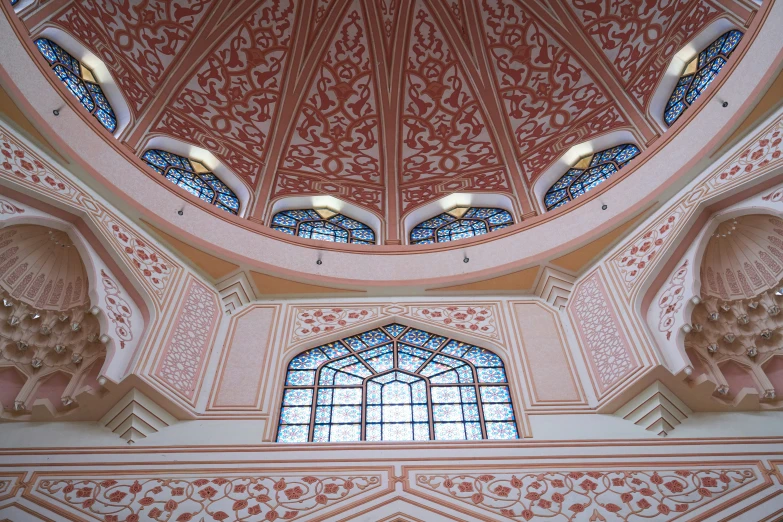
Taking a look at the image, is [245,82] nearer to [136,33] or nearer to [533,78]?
[136,33]

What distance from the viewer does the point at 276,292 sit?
29.3 ft

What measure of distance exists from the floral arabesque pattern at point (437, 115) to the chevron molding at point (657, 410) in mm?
5046

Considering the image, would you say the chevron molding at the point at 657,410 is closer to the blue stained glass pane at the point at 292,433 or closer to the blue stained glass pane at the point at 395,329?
the blue stained glass pane at the point at 395,329

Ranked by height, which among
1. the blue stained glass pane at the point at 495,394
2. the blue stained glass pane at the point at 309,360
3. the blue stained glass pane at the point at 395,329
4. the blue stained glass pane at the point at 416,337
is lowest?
the blue stained glass pane at the point at 495,394

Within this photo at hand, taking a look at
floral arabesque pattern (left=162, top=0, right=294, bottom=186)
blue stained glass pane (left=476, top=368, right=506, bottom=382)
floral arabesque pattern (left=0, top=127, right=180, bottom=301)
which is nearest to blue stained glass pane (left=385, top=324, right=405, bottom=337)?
blue stained glass pane (left=476, top=368, right=506, bottom=382)

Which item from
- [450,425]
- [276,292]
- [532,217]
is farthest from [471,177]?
[450,425]

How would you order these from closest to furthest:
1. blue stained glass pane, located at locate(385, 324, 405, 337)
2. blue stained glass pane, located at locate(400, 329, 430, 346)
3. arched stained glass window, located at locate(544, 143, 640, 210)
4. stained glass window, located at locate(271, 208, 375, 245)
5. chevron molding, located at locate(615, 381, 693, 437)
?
chevron molding, located at locate(615, 381, 693, 437) < blue stained glass pane, located at locate(400, 329, 430, 346) < blue stained glass pane, located at locate(385, 324, 405, 337) < arched stained glass window, located at locate(544, 143, 640, 210) < stained glass window, located at locate(271, 208, 375, 245)

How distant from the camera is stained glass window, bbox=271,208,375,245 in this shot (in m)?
10.2

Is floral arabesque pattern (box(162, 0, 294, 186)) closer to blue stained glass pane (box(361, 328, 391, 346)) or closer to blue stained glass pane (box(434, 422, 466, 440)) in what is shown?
blue stained glass pane (box(361, 328, 391, 346))

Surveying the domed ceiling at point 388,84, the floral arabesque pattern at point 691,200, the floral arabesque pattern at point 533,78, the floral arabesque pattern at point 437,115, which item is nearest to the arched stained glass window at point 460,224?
the domed ceiling at point 388,84

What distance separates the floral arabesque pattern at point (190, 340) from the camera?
23.2ft

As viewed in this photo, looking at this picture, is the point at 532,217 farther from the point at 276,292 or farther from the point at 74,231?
the point at 74,231

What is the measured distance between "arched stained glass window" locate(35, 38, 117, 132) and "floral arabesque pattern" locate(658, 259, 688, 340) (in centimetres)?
717

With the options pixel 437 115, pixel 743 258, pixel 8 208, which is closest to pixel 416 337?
Answer: pixel 743 258
